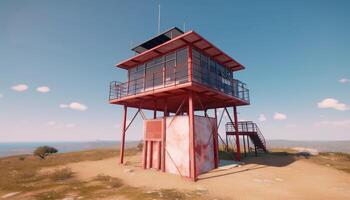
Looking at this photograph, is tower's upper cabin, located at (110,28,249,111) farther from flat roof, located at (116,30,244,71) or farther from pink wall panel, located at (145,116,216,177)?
pink wall panel, located at (145,116,216,177)

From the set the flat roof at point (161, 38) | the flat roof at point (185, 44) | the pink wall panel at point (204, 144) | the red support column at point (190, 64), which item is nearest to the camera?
the red support column at point (190, 64)

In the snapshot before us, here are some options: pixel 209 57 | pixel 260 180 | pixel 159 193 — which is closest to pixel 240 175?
pixel 260 180

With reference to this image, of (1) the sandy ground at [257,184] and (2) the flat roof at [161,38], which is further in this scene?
(2) the flat roof at [161,38]

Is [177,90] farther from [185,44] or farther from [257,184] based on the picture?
[257,184]

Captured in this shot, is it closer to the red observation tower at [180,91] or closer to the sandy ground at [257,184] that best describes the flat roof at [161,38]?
the red observation tower at [180,91]

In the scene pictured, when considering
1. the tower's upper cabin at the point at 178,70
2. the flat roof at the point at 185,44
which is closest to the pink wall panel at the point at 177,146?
the tower's upper cabin at the point at 178,70

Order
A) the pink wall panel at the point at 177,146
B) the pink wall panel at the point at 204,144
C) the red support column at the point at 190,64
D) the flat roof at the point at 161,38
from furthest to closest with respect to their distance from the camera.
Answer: the flat roof at the point at 161,38 → the pink wall panel at the point at 204,144 → the pink wall panel at the point at 177,146 → the red support column at the point at 190,64

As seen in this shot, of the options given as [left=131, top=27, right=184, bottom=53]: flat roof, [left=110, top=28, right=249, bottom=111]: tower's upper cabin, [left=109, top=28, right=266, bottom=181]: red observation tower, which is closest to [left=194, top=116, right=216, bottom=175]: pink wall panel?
[left=109, top=28, right=266, bottom=181]: red observation tower
